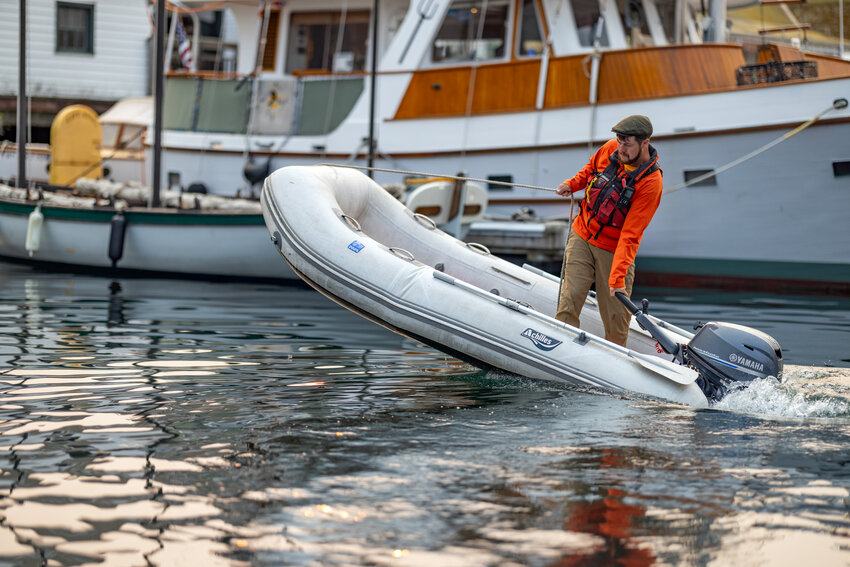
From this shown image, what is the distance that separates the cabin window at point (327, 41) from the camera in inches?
612

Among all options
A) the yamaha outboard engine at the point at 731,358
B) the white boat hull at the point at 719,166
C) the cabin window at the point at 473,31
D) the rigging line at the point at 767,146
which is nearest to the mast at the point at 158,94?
the white boat hull at the point at 719,166

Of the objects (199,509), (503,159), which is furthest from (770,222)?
(199,509)

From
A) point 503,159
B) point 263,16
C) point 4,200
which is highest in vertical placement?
point 263,16

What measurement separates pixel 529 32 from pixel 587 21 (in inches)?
30.6

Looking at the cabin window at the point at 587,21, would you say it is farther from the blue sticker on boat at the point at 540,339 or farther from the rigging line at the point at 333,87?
the blue sticker on boat at the point at 540,339

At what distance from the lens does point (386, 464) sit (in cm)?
468

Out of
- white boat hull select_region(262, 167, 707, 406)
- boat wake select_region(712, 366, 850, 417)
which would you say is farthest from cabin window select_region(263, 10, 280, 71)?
boat wake select_region(712, 366, 850, 417)

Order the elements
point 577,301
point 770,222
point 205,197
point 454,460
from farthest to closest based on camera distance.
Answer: point 205,197 < point 770,222 < point 577,301 < point 454,460

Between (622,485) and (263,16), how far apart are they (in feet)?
42.6

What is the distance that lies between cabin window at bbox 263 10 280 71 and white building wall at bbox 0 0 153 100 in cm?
1082

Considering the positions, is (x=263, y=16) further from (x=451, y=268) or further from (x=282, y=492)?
(x=282, y=492)

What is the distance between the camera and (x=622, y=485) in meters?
4.43

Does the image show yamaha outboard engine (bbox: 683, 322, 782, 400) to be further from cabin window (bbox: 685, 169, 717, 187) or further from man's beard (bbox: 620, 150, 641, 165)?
cabin window (bbox: 685, 169, 717, 187)

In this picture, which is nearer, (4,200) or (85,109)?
(4,200)
